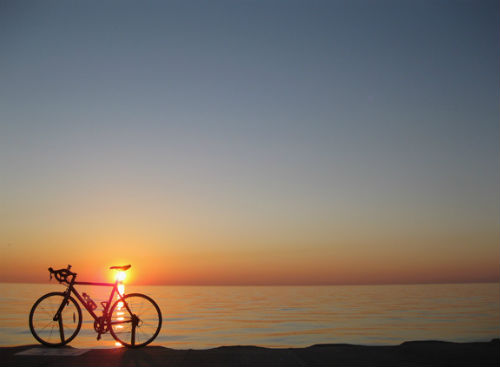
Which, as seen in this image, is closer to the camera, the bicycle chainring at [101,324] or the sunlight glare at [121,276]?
the bicycle chainring at [101,324]

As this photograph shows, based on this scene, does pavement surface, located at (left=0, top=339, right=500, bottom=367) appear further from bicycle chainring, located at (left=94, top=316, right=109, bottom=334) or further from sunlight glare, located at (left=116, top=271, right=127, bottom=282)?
sunlight glare, located at (left=116, top=271, right=127, bottom=282)

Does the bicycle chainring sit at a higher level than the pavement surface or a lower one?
higher

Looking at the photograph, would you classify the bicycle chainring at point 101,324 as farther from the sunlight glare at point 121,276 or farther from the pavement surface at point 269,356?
the sunlight glare at point 121,276

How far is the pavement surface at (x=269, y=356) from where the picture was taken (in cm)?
637

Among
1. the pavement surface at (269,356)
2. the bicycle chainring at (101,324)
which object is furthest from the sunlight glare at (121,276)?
the pavement surface at (269,356)

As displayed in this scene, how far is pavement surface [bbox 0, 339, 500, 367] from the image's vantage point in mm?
6371

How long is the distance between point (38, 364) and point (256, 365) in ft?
9.99

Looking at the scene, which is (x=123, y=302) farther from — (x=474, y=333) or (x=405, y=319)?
(x=405, y=319)

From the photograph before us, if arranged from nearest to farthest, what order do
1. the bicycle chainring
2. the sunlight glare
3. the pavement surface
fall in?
the pavement surface
the bicycle chainring
the sunlight glare

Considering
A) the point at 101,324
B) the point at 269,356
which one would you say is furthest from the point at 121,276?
the point at 269,356

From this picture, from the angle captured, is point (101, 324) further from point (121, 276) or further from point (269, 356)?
point (269, 356)

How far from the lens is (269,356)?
6957 millimetres

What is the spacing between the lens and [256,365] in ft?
20.6

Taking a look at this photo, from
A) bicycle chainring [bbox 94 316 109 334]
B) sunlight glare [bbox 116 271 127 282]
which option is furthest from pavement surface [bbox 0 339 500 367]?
sunlight glare [bbox 116 271 127 282]
